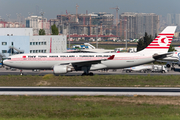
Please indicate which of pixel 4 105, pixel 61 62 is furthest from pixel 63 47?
pixel 4 105

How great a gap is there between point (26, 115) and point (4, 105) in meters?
4.19

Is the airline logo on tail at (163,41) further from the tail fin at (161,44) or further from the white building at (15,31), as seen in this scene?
the white building at (15,31)

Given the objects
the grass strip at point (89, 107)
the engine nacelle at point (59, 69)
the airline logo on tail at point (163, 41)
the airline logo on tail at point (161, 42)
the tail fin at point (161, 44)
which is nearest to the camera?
the grass strip at point (89, 107)

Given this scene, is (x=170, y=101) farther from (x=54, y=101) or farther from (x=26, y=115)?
(x=26, y=115)

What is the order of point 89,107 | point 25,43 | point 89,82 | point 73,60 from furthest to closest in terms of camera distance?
point 25,43
point 73,60
point 89,82
point 89,107

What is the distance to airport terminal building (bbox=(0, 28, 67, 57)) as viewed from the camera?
3211 inches

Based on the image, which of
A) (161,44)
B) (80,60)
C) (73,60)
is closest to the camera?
(80,60)

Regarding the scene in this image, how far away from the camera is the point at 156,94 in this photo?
28750 millimetres

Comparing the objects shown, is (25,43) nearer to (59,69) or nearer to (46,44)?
(46,44)

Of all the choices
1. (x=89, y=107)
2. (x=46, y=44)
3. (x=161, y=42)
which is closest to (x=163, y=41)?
(x=161, y=42)

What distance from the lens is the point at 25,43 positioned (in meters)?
82.5

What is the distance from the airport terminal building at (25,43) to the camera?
81562mm

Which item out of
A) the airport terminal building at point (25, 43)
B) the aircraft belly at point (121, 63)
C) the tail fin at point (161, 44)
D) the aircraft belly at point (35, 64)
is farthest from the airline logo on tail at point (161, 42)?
the airport terminal building at point (25, 43)

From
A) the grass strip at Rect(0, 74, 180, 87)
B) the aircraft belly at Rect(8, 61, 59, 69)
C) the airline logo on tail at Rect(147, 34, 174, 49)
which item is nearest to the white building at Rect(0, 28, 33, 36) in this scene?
the aircraft belly at Rect(8, 61, 59, 69)
